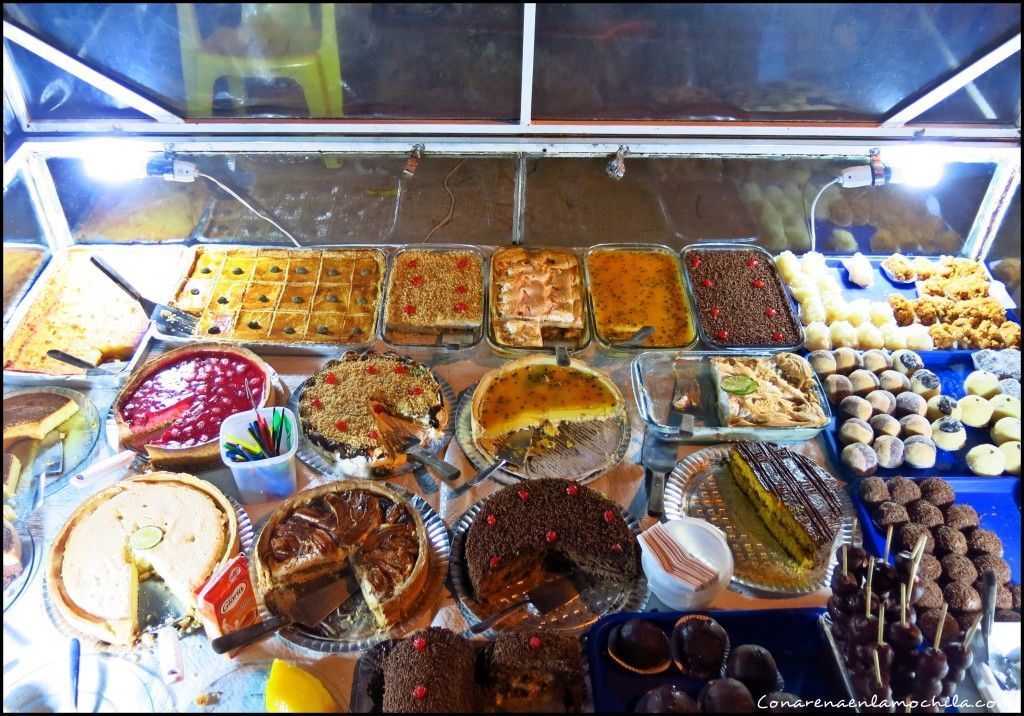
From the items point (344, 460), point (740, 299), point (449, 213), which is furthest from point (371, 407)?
point (740, 299)

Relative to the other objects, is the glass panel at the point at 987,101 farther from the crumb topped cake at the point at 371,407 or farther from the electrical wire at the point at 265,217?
the electrical wire at the point at 265,217

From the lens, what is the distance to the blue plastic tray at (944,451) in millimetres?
3766

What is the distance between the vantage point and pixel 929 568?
10.7 feet

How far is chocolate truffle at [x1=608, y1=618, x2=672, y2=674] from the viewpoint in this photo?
9.26 ft

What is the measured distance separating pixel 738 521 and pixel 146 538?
278cm

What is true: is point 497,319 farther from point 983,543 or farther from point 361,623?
point 983,543

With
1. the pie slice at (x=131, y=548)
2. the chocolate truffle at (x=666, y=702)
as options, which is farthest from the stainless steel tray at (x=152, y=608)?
the chocolate truffle at (x=666, y=702)

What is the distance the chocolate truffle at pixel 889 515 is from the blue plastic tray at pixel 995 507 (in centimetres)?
4

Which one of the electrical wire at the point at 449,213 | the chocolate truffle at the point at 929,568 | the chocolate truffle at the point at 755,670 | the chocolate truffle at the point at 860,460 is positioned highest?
the electrical wire at the point at 449,213

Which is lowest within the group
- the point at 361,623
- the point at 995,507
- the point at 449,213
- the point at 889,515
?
the point at 361,623

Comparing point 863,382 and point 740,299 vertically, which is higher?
point 740,299

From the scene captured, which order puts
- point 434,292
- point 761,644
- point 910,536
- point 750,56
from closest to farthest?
point 761,644, point 910,536, point 750,56, point 434,292

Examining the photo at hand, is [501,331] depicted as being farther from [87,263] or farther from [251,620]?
[87,263]

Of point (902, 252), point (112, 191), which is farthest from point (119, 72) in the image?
point (902, 252)
